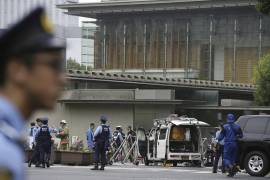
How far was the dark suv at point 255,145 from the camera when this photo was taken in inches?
865

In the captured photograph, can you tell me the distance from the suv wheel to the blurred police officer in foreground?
1984 cm

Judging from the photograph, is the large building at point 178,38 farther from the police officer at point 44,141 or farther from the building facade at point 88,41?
the police officer at point 44,141

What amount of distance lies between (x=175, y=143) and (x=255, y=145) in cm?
672

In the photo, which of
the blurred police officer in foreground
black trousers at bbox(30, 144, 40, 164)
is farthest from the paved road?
the blurred police officer in foreground

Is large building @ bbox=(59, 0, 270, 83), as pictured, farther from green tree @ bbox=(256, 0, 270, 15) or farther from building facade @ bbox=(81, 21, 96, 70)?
green tree @ bbox=(256, 0, 270, 15)

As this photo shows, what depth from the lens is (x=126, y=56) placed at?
8269cm

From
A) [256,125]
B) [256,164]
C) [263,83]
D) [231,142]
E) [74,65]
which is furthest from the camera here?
[74,65]

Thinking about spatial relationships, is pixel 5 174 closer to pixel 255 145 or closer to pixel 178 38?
pixel 255 145

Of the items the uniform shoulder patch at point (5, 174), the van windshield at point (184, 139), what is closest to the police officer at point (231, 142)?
the van windshield at point (184, 139)

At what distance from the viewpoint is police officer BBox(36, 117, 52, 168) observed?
1013 inches

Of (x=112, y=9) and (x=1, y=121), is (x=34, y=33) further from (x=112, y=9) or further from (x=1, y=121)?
(x=112, y=9)

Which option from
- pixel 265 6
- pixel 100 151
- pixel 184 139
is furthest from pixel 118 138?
pixel 265 6

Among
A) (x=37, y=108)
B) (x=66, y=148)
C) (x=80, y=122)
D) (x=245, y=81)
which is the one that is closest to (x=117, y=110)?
(x=80, y=122)

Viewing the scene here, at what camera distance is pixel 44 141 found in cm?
2583
